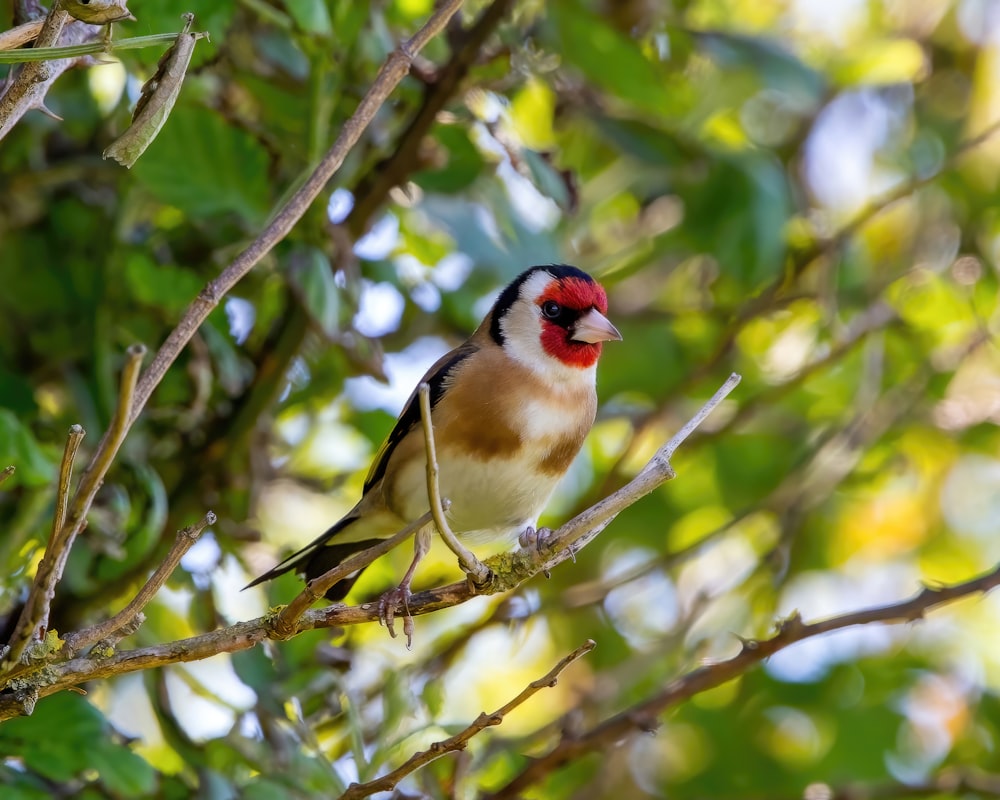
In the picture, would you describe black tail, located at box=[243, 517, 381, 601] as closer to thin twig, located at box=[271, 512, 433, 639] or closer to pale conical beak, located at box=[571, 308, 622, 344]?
pale conical beak, located at box=[571, 308, 622, 344]

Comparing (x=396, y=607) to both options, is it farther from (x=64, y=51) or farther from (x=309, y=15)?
(x=309, y=15)

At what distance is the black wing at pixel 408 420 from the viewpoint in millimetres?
3055

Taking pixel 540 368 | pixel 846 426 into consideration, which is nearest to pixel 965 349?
pixel 846 426

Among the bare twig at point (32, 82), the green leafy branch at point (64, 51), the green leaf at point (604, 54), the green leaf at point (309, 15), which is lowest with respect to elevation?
the green leafy branch at point (64, 51)

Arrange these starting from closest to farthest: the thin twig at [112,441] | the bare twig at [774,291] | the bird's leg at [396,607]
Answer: the thin twig at [112,441] → the bird's leg at [396,607] → the bare twig at [774,291]

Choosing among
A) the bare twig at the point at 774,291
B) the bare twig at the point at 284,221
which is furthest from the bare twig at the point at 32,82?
the bare twig at the point at 774,291

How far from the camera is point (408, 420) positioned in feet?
10.0

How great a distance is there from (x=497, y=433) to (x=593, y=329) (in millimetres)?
411

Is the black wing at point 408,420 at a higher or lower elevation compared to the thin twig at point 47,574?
higher

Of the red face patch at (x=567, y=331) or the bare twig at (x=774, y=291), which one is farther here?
the bare twig at (x=774, y=291)

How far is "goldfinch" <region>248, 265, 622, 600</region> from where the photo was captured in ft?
9.81

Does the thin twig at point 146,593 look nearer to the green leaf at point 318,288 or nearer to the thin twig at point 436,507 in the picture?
the thin twig at point 436,507

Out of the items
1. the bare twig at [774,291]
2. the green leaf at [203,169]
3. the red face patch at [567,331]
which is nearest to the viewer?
the green leaf at [203,169]

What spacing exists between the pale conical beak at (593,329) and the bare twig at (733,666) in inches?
36.5
